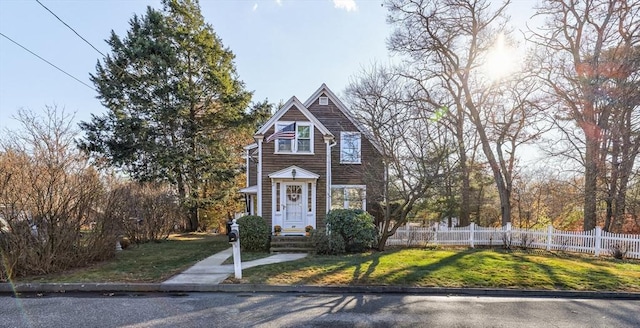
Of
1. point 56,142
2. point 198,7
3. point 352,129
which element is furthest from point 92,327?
point 198,7

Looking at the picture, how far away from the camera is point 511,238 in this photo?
14.8 m

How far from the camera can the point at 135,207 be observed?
48.2ft

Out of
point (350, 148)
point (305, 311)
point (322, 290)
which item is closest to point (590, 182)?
point (350, 148)

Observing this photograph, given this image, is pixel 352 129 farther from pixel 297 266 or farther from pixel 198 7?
pixel 198 7

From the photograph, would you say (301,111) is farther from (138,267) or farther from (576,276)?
(576,276)

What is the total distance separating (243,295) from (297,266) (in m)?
2.64

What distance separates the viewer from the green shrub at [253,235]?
12.4m

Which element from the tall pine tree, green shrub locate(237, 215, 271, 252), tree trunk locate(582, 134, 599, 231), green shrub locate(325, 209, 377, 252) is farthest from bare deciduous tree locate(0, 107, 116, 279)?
tree trunk locate(582, 134, 599, 231)

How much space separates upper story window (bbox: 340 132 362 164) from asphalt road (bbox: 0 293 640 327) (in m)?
9.46

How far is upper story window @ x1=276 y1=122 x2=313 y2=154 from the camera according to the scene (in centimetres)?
1415

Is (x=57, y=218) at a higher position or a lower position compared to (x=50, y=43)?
lower

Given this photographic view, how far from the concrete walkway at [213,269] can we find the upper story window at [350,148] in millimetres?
5741

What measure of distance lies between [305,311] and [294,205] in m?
8.46

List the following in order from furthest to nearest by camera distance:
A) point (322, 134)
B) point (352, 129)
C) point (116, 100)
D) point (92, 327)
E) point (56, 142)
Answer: point (116, 100)
point (352, 129)
point (322, 134)
point (56, 142)
point (92, 327)
